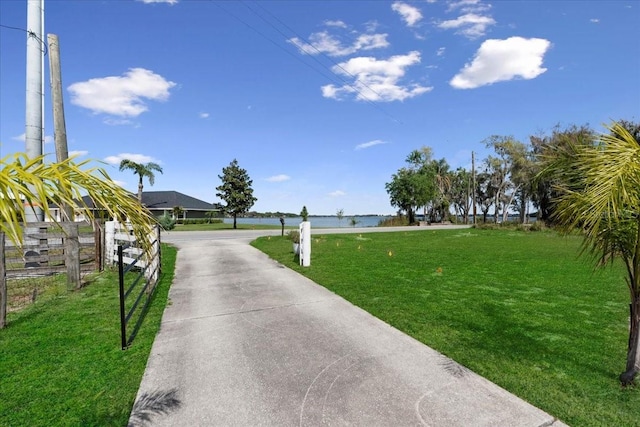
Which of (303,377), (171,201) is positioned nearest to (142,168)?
(171,201)

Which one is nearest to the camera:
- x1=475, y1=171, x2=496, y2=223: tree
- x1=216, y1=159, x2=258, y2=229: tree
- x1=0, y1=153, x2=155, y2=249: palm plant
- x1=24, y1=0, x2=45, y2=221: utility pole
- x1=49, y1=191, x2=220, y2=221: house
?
x1=0, y1=153, x2=155, y2=249: palm plant

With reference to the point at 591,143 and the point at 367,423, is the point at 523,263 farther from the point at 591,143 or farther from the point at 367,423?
the point at 367,423

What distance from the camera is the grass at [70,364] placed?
9.86 ft

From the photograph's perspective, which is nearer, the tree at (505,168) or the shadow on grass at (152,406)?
the shadow on grass at (152,406)

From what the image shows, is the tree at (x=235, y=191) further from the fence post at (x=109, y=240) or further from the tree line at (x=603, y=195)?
the tree line at (x=603, y=195)

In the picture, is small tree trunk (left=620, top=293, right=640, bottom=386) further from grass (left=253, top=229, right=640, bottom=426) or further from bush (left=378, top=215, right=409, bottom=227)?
bush (left=378, top=215, right=409, bottom=227)

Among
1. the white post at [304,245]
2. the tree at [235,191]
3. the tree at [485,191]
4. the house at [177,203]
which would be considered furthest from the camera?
the tree at [485,191]

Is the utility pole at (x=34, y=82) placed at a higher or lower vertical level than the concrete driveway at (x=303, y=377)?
higher

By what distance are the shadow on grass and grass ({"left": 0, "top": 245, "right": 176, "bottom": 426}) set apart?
9 cm

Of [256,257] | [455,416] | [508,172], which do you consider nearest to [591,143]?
[455,416]

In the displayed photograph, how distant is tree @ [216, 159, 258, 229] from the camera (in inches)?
1465

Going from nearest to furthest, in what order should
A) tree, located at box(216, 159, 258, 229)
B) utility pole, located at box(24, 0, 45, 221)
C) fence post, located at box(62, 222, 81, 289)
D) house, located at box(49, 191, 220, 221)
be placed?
fence post, located at box(62, 222, 81, 289) → utility pole, located at box(24, 0, 45, 221) → tree, located at box(216, 159, 258, 229) → house, located at box(49, 191, 220, 221)

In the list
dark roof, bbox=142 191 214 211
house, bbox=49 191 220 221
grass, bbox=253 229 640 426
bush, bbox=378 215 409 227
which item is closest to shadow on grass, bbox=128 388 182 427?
grass, bbox=253 229 640 426

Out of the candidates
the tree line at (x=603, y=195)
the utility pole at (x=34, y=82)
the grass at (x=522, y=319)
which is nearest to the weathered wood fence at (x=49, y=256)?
the utility pole at (x=34, y=82)
